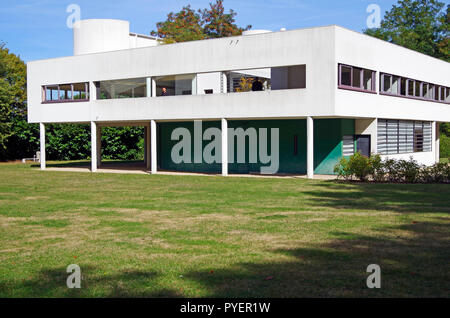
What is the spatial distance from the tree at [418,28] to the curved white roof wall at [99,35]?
3077cm

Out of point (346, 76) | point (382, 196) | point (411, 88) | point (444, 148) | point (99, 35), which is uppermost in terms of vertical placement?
point (99, 35)

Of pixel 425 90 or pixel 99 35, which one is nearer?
pixel 425 90

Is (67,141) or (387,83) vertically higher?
(387,83)

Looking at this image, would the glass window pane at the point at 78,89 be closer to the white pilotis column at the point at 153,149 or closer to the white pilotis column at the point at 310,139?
the white pilotis column at the point at 153,149

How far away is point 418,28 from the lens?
5572cm

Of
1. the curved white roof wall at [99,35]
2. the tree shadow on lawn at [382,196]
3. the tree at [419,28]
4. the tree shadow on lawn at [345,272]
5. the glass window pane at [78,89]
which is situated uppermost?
the tree at [419,28]

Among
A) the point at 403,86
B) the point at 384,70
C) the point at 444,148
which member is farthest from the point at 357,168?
the point at 444,148

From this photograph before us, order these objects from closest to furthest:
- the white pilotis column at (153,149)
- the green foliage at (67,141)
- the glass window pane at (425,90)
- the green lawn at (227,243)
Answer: the green lawn at (227,243), the white pilotis column at (153,149), the glass window pane at (425,90), the green foliage at (67,141)

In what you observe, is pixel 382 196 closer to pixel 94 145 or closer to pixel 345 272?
pixel 345 272

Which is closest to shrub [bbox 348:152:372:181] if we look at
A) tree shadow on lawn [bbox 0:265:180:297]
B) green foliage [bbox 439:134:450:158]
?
tree shadow on lawn [bbox 0:265:180:297]

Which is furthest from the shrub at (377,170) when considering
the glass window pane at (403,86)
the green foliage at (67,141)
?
the green foliage at (67,141)

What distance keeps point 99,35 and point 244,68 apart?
40.2 feet

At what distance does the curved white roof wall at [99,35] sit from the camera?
31.9 meters

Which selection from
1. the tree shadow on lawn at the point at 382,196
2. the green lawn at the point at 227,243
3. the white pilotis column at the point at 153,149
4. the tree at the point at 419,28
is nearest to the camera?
the green lawn at the point at 227,243
